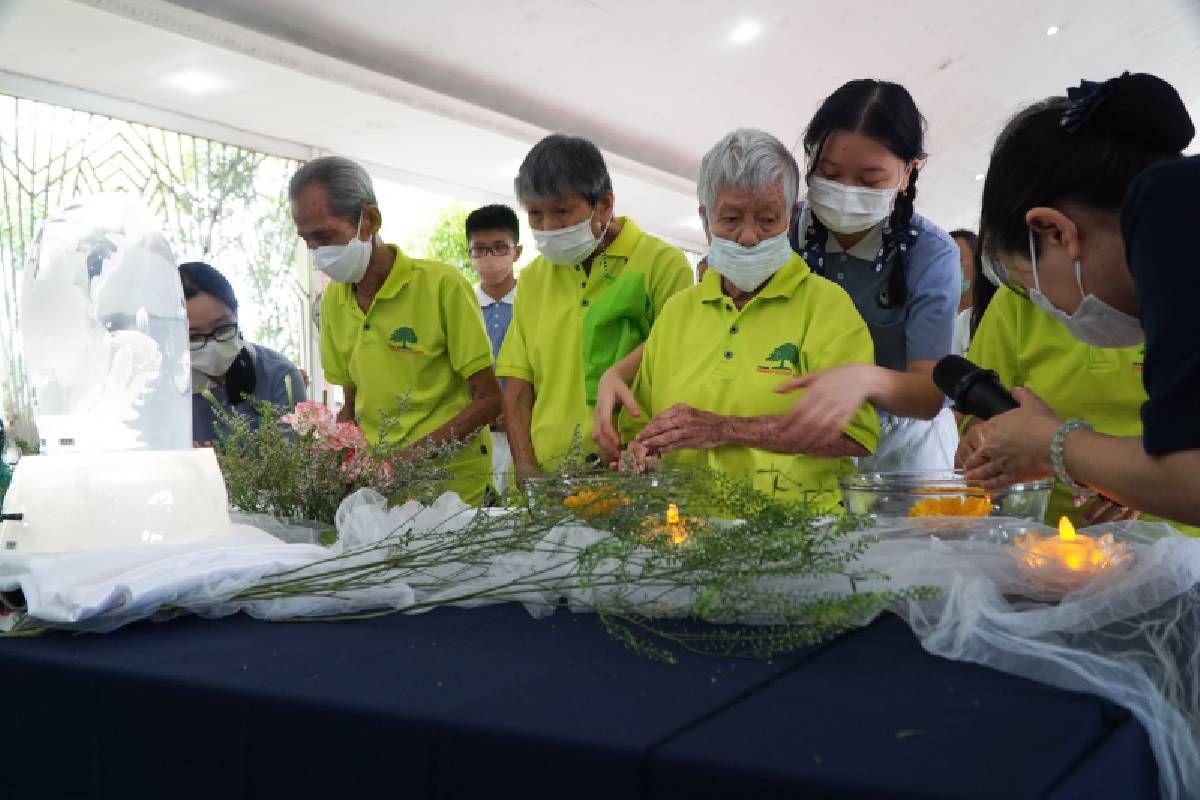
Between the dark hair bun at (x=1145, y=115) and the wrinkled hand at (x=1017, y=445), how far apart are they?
34 cm

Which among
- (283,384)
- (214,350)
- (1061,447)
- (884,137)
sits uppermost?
(884,137)

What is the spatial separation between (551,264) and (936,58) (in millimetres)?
6822

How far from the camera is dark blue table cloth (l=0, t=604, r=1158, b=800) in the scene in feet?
2.20

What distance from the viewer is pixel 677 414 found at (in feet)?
6.39

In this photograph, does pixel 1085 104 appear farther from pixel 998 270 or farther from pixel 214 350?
pixel 214 350

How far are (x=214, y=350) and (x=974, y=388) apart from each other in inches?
108

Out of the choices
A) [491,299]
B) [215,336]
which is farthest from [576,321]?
[491,299]

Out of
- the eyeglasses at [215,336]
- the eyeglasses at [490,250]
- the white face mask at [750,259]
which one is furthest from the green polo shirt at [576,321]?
the eyeglasses at [490,250]

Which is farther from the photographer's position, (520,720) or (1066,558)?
(1066,558)

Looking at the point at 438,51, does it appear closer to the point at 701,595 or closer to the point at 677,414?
the point at 677,414

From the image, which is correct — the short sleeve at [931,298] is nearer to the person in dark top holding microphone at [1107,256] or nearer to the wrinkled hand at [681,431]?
the wrinkled hand at [681,431]

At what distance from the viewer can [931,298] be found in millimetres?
2340

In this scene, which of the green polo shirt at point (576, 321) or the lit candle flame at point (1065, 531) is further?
the green polo shirt at point (576, 321)

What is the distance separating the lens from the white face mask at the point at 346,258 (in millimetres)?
3000
